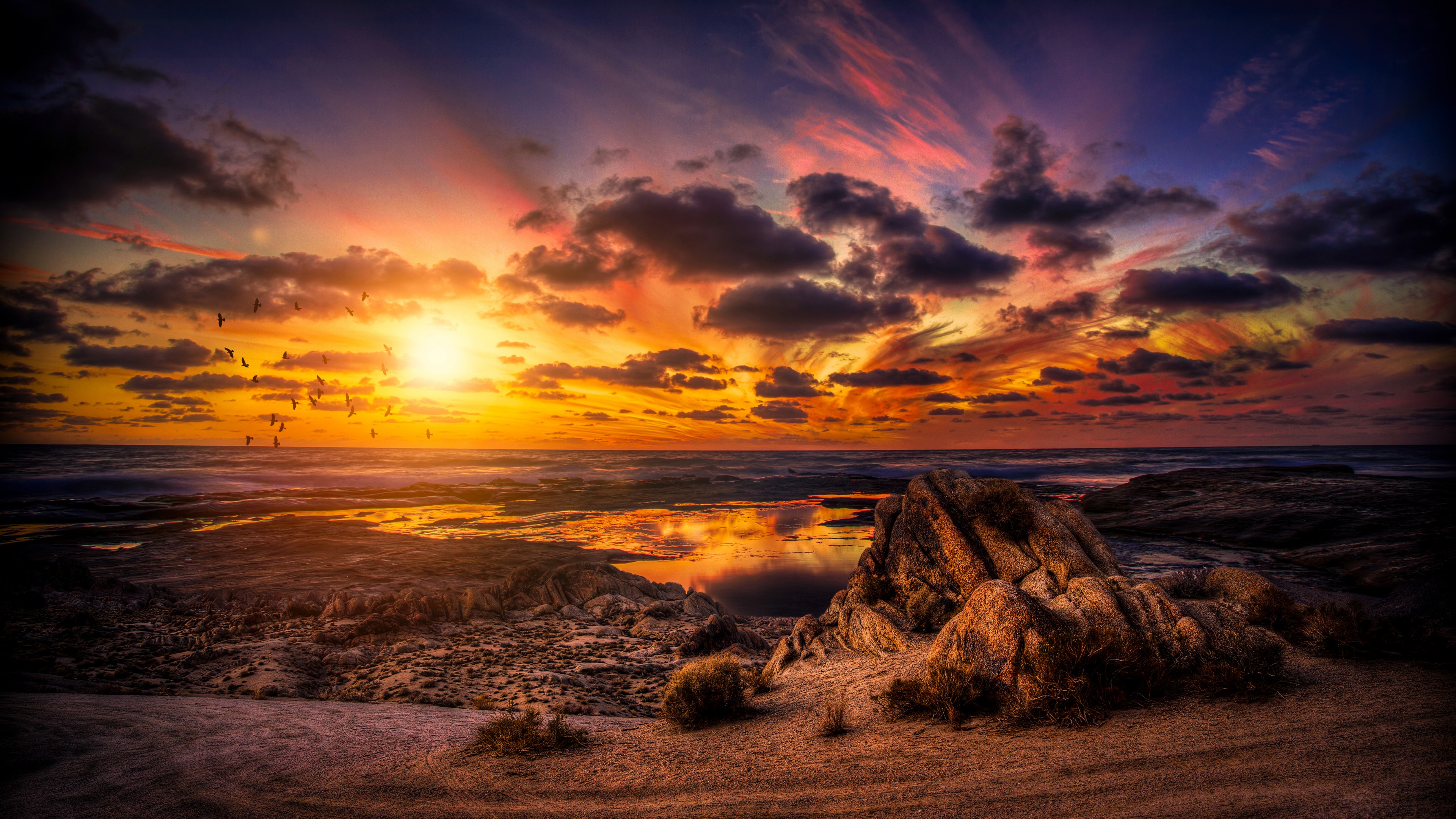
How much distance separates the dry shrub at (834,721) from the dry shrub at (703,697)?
1.37 m

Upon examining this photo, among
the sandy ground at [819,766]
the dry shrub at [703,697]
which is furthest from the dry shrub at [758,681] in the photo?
the dry shrub at [703,697]

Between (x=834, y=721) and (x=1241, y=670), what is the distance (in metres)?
4.65

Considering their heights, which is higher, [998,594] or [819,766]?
[998,594]

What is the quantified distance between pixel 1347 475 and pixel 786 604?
145 feet

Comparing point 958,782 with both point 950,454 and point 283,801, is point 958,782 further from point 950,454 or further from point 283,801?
point 950,454

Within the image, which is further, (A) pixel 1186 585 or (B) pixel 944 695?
(A) pixel 1186 585

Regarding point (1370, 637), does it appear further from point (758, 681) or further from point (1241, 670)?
point (758, 681)

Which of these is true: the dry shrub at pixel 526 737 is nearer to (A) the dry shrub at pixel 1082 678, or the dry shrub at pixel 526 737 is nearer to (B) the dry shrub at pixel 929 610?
(A) the dry shrub at pixel 1082 678

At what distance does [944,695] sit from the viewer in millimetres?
6453

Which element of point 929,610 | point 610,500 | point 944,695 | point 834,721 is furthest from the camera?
point 610,500

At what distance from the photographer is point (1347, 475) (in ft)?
123

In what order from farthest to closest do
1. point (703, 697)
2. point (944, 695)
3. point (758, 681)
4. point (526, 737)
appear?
point (758, 681), point (703, 697), point (526, 737), point (944, 695)

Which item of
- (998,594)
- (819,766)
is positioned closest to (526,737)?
(819,766)

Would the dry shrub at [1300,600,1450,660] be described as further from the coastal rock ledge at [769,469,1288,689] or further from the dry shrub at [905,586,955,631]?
the dry shrub at [905,586,955,631]
